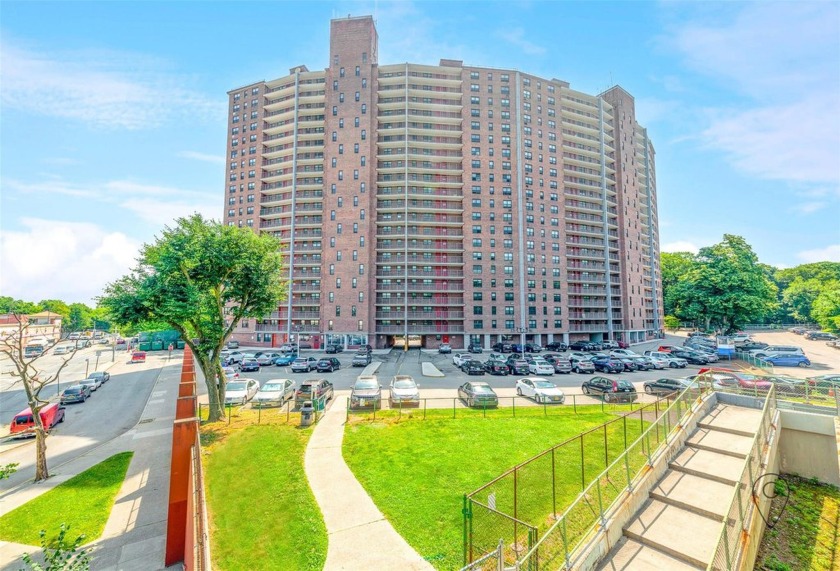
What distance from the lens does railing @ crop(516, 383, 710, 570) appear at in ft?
27.3

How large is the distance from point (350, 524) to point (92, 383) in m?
38.9

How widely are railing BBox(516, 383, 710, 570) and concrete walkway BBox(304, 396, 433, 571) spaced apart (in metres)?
3.00

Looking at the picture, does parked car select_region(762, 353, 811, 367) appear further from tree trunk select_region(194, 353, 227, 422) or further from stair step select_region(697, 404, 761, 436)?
tree trunk select_region(194, 353, 227, 422)

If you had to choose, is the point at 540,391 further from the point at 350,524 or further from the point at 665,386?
the point at 350,524

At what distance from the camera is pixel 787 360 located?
37562 millimetres

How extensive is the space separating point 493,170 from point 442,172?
30.3 ft

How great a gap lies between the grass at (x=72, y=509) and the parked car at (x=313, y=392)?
9.24m

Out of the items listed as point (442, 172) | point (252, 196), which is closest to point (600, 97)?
point (442, 172)

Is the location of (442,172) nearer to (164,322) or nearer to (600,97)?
(600,97)

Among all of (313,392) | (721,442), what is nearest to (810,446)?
(721,442)

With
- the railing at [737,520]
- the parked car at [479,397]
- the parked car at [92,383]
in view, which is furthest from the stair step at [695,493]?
the parked car at [92,383]

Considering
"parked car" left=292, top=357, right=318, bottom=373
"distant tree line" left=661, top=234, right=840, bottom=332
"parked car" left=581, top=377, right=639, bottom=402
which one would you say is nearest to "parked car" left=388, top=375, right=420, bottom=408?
"parked car" left=581, top=377, right=639, bottom=402

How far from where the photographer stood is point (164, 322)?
68.3 ft

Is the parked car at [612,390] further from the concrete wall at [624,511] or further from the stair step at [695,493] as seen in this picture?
the stair step at [695,493]
